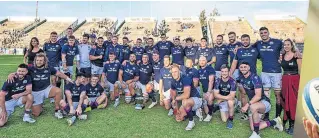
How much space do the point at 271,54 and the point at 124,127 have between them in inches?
120

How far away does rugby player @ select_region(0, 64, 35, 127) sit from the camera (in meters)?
6.01

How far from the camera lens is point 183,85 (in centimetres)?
621

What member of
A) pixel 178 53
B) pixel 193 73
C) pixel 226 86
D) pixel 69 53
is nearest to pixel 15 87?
pixel 69 53

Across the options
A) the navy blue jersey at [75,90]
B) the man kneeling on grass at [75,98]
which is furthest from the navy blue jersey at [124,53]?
the navy blue jersey at [75,90]

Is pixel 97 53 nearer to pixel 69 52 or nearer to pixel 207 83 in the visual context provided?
pixel 69 52

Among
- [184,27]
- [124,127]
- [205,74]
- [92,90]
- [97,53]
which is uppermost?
[184,27]

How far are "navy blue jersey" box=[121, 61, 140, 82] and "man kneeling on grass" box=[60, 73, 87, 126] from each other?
1.34 m

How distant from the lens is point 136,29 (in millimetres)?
47812

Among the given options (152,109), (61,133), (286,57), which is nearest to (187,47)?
(152,109)

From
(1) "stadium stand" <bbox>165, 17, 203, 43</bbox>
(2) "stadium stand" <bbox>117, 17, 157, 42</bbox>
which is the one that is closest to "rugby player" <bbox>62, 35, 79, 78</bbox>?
(2) "stadium stand" <bbox>117, 17, 157, 42</bbox>

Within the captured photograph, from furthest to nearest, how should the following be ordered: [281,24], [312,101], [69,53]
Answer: [281,24] < [69,53] < [312,101]

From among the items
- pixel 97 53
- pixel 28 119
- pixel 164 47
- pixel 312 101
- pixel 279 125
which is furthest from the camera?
pixel 164 47

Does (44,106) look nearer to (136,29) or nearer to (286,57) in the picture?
(286,57)

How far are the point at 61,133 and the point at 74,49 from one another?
3078 mm
